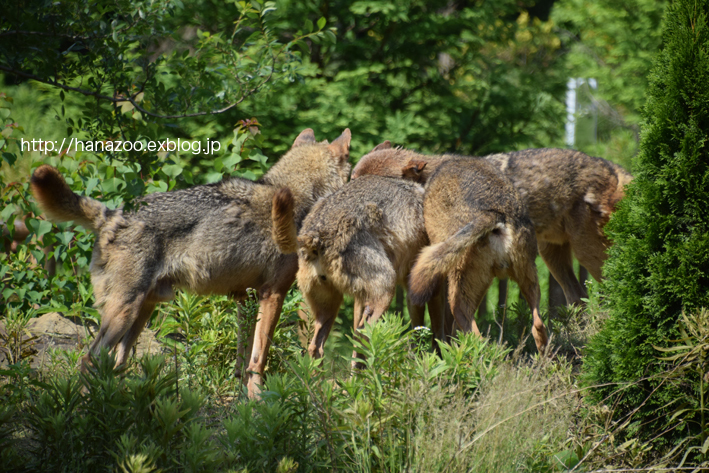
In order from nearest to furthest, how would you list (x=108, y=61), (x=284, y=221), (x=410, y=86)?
(x=108, y=61) < (x=284, y=221) < (x=410, y=86)

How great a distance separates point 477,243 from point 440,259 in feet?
1.50

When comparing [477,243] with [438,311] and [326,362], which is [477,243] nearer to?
[438,311]

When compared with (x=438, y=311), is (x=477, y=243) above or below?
above

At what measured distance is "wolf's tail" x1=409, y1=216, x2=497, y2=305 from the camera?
197 inches

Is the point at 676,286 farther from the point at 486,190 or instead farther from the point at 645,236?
the point at 486,190

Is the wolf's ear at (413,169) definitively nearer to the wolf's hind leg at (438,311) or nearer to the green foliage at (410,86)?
the wolf's hind leg at (438,311)

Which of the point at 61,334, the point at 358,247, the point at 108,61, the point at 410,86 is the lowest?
the point at 61,334

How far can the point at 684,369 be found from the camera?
3.89m

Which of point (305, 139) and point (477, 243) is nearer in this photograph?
point (477, 243)

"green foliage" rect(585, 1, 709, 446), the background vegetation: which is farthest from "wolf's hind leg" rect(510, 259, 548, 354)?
"green foliage" rect(585, 1, 709, 446)

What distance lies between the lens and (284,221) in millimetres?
5152

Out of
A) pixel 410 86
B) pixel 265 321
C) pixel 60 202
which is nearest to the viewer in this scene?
pixel 60 202

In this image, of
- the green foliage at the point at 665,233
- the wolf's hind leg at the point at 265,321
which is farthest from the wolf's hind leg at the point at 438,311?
the green foliage at the point at 665,233

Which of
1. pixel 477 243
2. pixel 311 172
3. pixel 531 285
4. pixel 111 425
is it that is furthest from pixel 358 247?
pixel 111 425
